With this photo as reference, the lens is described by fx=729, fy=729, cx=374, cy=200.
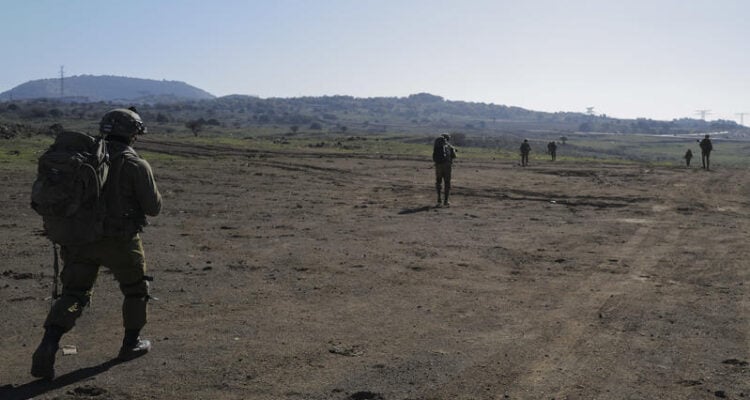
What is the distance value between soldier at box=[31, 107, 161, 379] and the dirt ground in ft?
1.32

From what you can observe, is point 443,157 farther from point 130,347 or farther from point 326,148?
point 326,148

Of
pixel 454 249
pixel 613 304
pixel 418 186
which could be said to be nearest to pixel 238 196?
pixel 418 186

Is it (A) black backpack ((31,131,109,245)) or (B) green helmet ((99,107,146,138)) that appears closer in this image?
(A) black backpack ((31,131,109,245))

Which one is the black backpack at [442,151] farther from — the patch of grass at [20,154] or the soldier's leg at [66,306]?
the patch of grass at [20,154]

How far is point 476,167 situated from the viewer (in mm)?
38531

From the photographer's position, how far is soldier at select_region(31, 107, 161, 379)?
604 cm

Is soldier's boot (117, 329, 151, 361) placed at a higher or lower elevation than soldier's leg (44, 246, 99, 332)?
lower

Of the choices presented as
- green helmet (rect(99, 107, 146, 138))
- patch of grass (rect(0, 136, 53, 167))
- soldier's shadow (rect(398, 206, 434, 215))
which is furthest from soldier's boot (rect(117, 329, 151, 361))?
A: patch of grass (rect(0, 136, 53, 167))

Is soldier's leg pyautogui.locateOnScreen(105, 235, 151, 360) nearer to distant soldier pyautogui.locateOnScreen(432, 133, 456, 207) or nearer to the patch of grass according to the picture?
distant soldier pyautogui.locateOnScreen(432, 133, 456, 207)

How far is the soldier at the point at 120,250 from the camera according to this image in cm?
604

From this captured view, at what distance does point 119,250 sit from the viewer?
6.25 metres

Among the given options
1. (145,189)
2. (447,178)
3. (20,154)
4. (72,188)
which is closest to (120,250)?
(145,189)

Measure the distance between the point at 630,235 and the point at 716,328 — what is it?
7.57 m

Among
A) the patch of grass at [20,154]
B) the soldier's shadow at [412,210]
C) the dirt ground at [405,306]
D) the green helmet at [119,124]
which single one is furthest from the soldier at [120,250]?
the patch of grass at [20,154]
